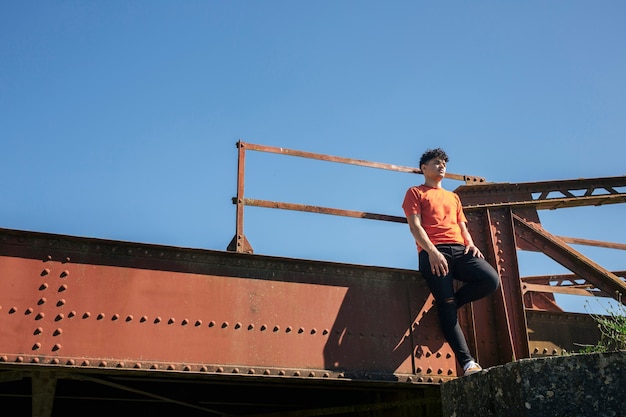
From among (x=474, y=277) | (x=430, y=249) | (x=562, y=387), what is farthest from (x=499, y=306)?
(x=562, y=387)

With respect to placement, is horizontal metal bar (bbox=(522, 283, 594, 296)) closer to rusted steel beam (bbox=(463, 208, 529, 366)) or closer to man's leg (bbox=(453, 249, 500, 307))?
rusted steel beam (bbox=(463, 208, 529, 366))

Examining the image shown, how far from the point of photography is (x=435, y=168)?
A: 23.3ft

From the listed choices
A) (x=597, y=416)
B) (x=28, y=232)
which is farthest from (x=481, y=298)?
(x=28, y=232)

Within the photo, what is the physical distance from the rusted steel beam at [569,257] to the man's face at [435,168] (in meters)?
1.33

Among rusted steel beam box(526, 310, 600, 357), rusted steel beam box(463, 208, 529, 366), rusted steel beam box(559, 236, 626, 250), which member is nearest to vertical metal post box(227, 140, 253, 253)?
rusted steel beam box(463, 208, 529, 366)

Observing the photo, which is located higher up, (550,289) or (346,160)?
(346,160)

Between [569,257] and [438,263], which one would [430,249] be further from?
[569,257]

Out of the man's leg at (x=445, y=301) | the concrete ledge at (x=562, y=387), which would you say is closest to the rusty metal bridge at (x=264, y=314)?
the man's leg at (x=445, y=301)

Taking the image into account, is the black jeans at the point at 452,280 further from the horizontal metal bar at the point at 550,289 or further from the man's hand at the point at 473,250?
the horizontal metal bar at the point at 550,289

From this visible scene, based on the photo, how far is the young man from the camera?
259 inches

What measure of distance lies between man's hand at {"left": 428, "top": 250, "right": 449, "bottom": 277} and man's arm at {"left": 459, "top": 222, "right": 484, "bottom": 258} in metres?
0.37

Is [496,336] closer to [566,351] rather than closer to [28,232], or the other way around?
[566,351]

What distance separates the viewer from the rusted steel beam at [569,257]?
7.54 metres

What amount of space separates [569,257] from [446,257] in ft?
6.01
